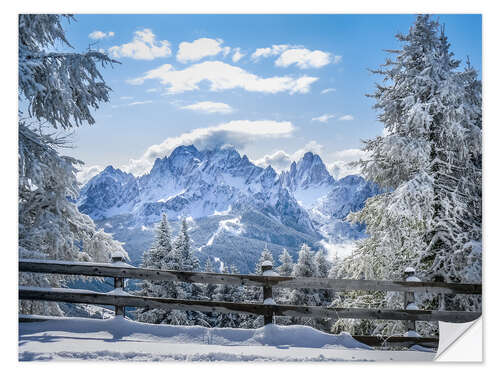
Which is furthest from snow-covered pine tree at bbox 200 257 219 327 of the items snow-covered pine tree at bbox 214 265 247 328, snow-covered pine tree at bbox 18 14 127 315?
snow-covered pine tree at bbox 18 14 127 315

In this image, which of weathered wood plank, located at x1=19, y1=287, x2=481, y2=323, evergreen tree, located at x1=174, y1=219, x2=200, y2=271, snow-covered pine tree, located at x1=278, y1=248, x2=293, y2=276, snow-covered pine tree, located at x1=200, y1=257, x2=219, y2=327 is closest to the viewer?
weathered wood plank, located at x1=19, y1=287, x2=481, y2=323

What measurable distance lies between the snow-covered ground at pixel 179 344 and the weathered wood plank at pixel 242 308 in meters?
0.19

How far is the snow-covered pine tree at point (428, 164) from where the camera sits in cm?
399

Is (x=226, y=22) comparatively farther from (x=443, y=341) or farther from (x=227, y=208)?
(x=443, y=341)

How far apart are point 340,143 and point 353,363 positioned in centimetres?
267

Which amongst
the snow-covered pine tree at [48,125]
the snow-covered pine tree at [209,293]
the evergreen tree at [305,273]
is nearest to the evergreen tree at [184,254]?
the snow-covered pine tree at [209,293]

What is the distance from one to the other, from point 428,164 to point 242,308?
3.06 m

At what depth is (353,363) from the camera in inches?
129

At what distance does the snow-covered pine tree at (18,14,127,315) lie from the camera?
3.70 meters

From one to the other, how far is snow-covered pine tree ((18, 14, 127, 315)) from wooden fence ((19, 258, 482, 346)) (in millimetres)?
439

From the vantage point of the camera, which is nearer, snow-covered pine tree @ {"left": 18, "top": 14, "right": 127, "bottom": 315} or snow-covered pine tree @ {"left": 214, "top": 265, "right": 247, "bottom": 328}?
snow-covered pine tree @ {"left": 18, "top": 14, "right": 127, "bottom": 315}

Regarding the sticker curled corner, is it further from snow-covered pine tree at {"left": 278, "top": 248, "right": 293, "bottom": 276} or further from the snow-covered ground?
snow-covered pine tree at {"left": 278, "top": 248, "right": 293, "bottom": 276}

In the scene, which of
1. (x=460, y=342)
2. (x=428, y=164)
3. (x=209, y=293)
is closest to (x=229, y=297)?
(x=209, y=293)

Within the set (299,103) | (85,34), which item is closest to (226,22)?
(299,103)
